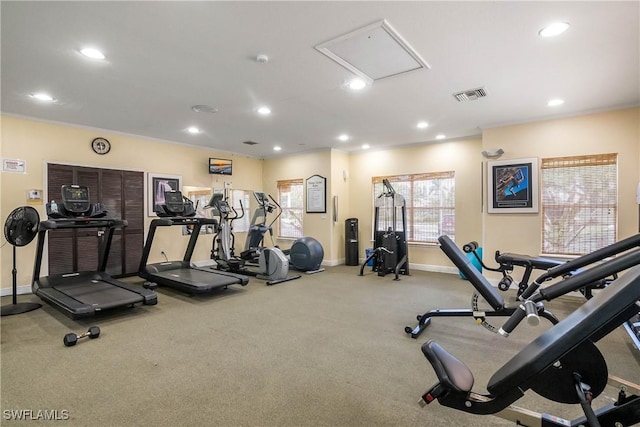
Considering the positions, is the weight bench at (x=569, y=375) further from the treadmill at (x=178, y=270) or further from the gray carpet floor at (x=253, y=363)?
the treadmill at (x=178, y=270)

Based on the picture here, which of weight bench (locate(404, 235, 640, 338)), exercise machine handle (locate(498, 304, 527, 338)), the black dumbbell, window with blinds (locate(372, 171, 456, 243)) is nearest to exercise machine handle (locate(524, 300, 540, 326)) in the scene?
exercise machine handle (locate(498, 304, 527, 338))

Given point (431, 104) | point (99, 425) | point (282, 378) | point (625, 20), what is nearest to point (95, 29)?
point (99, 425)

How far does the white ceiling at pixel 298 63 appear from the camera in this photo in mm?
2291

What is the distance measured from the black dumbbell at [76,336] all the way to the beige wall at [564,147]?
18.3ft

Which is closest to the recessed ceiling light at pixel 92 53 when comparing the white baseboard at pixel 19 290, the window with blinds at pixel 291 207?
the white baseboard at pixel 19 290

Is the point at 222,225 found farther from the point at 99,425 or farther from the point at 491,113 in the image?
the point at 491,113

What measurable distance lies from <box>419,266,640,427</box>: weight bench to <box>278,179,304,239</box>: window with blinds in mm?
6687

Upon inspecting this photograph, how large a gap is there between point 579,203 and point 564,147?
2.85 feet

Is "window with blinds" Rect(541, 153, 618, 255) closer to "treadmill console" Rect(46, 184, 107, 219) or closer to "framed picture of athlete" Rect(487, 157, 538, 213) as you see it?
"framed picture of athlete" Rect(487, 157, 538, 213)

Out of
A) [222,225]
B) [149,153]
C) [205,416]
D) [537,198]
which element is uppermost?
[149,153]

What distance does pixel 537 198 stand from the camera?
194 inches

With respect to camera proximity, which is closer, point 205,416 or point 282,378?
point 205,416

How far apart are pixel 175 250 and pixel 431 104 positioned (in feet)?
18.5

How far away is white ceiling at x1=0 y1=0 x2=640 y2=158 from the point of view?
7.52 ft
